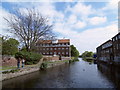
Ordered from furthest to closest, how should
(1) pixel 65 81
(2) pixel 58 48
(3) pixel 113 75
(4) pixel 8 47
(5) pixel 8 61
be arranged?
(2) pixel 58 48
(4) pixel 8 47
(5) pixel 8 61
(3) pixel 113 75
(1) pixel 65 81

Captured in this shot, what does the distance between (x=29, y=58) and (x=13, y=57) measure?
13.2ft

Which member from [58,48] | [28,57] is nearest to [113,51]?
[28,57]

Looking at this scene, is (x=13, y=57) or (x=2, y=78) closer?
(x=2, y=78)

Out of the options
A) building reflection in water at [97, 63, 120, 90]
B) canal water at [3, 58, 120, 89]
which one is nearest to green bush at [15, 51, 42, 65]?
canal water at [3, 58, 120, 89]

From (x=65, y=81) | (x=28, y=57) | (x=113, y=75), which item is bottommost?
(x=113, y=75)

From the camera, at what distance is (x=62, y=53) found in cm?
5972

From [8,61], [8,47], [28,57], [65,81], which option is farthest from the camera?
[8,47]

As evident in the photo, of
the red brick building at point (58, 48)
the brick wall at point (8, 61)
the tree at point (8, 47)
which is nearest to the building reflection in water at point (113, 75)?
the brick wall at point (8, 61)

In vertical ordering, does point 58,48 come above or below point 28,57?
above

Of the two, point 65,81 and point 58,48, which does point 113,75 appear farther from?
point 58,48

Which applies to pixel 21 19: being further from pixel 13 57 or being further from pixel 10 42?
pixel 13 57

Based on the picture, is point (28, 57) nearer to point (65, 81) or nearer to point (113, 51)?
point (65, 81)

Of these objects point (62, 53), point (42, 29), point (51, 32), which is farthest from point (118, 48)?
point (62, 53)

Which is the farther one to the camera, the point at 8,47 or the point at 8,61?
the point at 8,47
